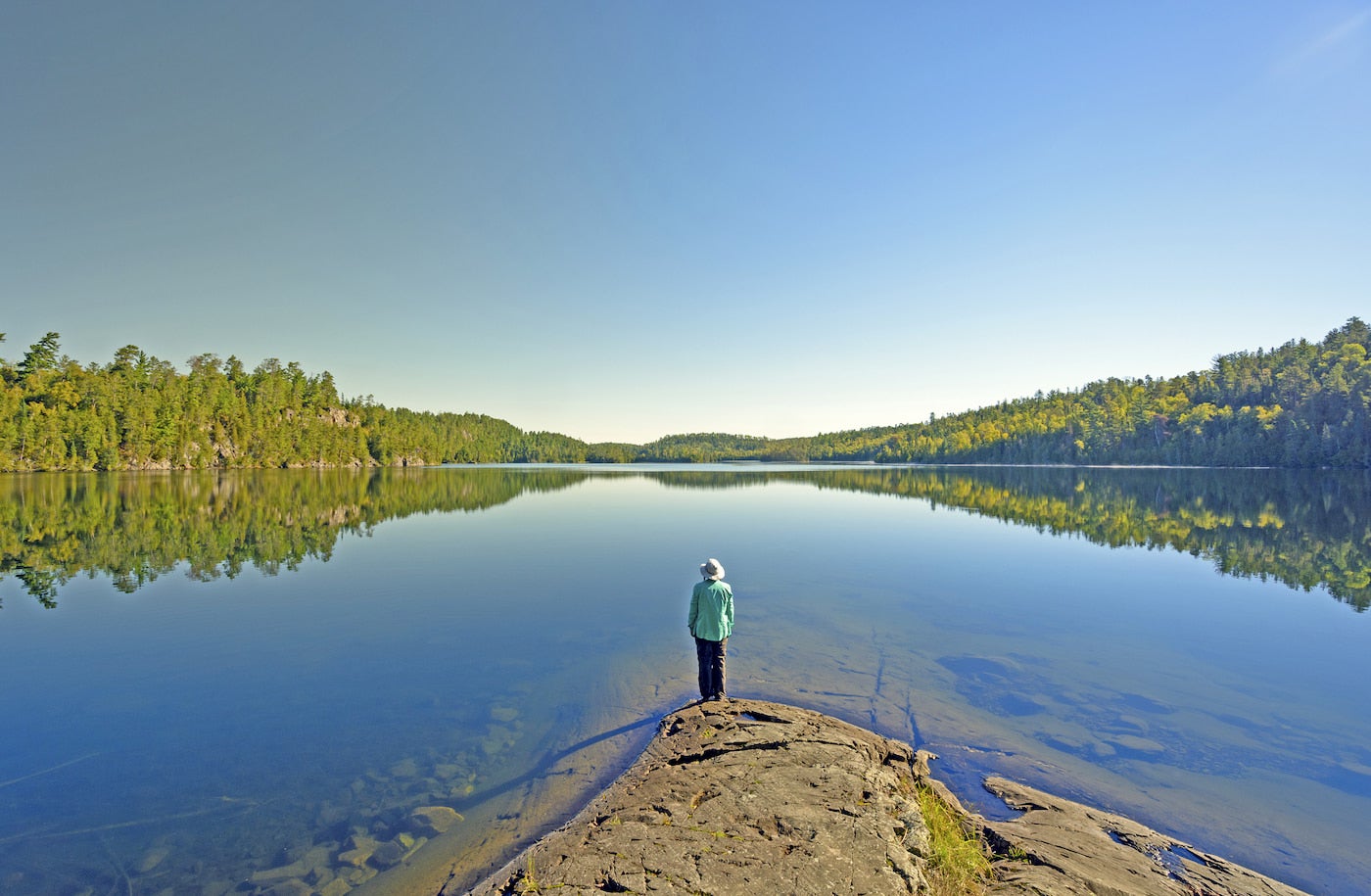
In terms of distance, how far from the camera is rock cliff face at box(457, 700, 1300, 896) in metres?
5.31

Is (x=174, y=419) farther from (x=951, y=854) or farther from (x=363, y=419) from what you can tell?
(x=951, y=854)

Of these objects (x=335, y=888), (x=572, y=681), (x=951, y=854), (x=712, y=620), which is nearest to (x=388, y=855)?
(x=335, y=888)

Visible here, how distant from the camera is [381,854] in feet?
21.6

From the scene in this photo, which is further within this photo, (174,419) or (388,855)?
(174,419)

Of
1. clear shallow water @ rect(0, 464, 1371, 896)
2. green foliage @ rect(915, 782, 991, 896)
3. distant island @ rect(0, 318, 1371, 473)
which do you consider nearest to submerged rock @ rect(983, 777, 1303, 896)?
green foliage @ rect(915, 782, 991, 896)

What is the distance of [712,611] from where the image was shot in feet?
31.2

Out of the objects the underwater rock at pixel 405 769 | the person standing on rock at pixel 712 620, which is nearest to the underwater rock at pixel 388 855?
the underwater rock at pixel 405 769

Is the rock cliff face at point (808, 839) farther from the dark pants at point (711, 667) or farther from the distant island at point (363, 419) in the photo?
the distant island at point (363, 419)

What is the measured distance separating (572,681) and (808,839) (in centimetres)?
711

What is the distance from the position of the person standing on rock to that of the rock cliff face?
1.81 meters

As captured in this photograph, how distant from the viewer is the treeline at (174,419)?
89688 mm

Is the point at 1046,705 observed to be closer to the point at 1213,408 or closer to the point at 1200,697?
the point at 1200,697

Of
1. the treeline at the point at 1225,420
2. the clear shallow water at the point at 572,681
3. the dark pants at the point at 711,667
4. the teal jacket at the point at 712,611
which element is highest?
the treeline at the point at 1225,420

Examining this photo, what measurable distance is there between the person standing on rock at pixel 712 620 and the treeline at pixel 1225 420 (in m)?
134
